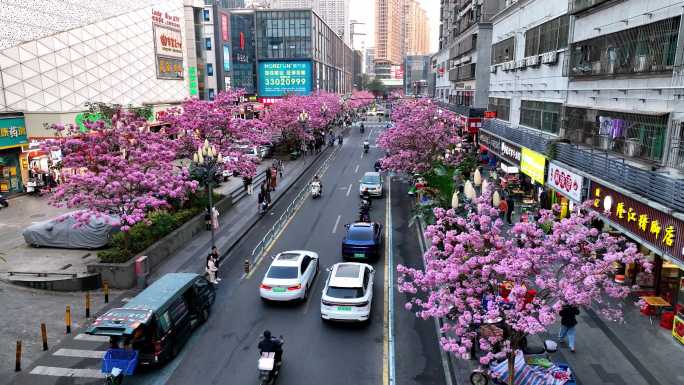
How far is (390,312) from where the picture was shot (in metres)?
17.8

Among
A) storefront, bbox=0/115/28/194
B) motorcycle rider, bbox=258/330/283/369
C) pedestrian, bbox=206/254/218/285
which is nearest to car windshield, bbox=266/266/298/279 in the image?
pedestrian, bbox=206/254/218/285

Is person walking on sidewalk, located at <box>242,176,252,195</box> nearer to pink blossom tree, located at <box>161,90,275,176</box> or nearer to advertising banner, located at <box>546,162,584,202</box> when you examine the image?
pink blossom tree, located at <box>161,90,275,176</box>

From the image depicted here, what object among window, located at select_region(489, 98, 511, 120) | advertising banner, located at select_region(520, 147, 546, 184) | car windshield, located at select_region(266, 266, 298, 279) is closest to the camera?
car windshield, located at select_region(266, 266, 298, 279)

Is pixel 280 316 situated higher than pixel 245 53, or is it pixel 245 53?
pixel 245 53

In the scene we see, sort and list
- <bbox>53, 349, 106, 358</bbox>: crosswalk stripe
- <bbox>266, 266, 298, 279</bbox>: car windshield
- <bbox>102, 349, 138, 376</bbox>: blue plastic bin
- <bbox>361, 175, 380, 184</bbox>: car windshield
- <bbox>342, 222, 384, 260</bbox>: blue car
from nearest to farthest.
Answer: <bbox>102, 349, 138, 376</bbox>: blue plastic bin < <bbox>53, 349, 106, 358</bbox>: crosswalk stripe < <bbox>266, 266, 298, 279</bbox>: car windshield < <bbox>342, 222, 384, 260</bbox>: blue car < <bbox>361, 175, 380, 184</bbox>: car windshield

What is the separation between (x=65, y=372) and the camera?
13953 millimetres

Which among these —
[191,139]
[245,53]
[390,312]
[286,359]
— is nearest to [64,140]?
[191,139]

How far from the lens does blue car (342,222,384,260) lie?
2250cm

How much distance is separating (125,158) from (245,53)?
99736 millimetres

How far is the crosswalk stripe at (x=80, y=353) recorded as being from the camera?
14.9 m

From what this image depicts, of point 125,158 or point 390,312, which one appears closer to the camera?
point 390,312

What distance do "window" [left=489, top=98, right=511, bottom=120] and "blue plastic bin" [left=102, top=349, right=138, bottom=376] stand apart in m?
32.9

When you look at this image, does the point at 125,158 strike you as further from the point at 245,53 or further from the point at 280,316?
the point at 245,53

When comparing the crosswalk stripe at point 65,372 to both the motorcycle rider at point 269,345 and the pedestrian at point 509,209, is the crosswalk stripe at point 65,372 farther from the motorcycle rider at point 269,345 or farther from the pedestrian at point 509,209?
the pedestrian at point 509,209
